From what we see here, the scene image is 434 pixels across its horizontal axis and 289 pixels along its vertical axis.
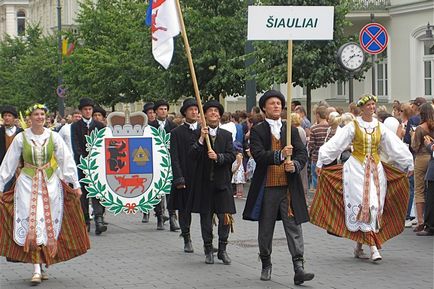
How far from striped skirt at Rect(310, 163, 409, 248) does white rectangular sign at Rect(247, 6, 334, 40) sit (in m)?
1.81

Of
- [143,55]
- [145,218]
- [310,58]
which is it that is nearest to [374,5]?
[143,55]

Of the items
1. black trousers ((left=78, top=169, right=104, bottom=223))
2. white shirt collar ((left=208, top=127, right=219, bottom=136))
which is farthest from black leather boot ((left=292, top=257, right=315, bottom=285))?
black trousers ((left=78, top=169, right=104, bottom=223))

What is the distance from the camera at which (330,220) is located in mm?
12008

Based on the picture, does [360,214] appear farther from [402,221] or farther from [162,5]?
[162,5]

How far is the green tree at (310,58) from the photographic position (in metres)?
23.2

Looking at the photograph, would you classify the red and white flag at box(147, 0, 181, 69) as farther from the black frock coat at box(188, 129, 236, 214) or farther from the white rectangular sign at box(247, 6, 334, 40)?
the white rectangular sign at box(247, 6, 334, 40)

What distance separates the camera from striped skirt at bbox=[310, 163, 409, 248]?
39.2ft

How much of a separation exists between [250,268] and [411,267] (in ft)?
5.41

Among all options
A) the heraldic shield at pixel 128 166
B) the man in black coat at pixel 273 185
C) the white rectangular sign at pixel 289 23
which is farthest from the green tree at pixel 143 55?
the man in black coat at pixel 273 185

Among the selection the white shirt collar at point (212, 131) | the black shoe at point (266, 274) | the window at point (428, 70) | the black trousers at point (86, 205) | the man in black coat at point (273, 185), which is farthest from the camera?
the window at point (428, 70)

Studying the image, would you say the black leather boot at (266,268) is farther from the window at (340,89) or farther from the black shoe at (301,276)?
the window at (340,89)

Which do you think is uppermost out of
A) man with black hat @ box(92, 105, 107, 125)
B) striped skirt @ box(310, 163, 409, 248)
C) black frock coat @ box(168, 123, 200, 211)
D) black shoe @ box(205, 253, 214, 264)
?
man with black hat @ box(92, 105, 107, 125)

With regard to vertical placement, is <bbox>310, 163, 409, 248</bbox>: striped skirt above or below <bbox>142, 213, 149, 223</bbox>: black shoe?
above

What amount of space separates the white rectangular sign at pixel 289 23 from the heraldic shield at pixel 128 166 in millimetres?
4953
